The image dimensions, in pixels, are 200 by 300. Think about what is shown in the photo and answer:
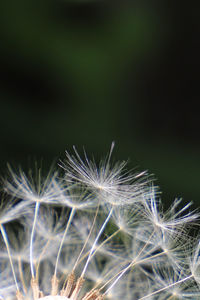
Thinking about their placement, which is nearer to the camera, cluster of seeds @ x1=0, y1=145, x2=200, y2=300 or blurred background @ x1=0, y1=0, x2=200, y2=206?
A: cluster of seeds @ x1=0, y1=145, x2=200, y2=300

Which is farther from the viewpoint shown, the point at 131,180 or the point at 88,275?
the point at 88,275

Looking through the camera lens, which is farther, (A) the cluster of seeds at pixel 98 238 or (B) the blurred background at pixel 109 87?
(B) the blurred background at pixel 109 87

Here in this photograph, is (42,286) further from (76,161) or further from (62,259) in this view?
(76,161)

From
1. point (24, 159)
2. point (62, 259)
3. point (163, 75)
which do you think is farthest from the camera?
point (163, 75)

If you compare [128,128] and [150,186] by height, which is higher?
[150,186]

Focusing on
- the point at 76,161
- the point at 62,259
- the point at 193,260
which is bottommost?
the point at 62,259

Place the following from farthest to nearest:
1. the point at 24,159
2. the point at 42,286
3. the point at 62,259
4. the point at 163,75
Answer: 1. the point at 163,75
2. the point at 24,159
3. the point at 62,259
4. the point at 42,286

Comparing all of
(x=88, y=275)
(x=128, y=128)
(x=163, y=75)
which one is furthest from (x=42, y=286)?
(x=163, y=75)

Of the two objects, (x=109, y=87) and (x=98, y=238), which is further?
(x=109, y=87)
